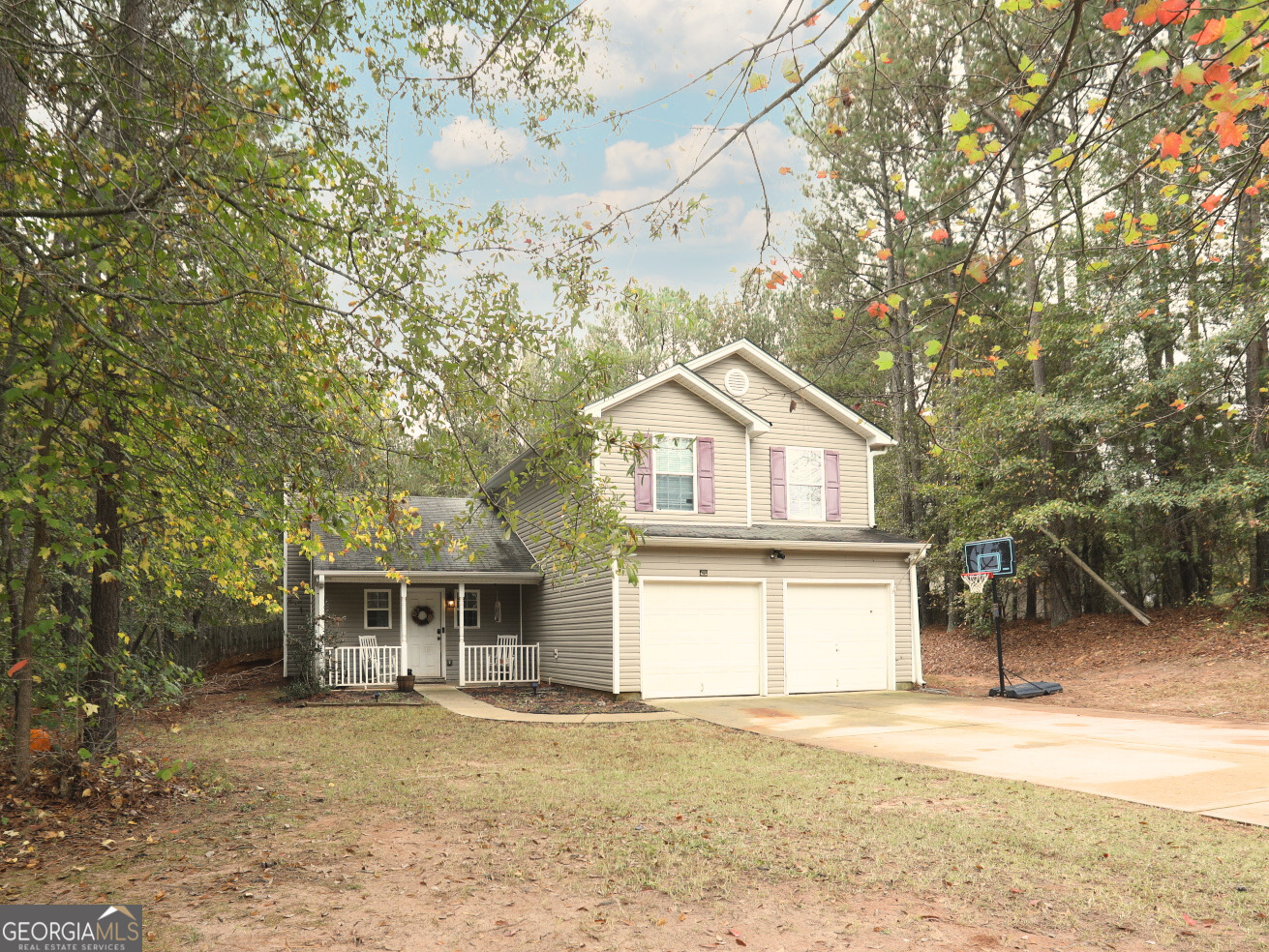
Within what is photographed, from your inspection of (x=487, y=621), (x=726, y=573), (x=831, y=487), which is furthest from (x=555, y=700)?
(x=831, y=487)

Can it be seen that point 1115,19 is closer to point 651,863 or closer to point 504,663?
point 651,863

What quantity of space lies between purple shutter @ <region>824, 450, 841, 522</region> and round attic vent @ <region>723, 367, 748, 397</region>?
2091 millimetres

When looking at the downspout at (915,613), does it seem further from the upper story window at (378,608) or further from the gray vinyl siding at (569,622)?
the upper story window at (378,608)

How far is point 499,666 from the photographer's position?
1748 centimetres

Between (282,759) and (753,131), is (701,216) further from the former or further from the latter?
(282,759)

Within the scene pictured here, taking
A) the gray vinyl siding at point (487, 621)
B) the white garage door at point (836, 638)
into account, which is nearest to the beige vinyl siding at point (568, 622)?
the gray vinyl siding at point (487, 621)

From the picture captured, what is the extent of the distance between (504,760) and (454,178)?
19.0ft

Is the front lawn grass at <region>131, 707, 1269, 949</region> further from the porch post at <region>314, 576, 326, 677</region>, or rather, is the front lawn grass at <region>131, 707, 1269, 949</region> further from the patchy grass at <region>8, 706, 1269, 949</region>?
the porch post at <region>314, 576, 326, 677</region>

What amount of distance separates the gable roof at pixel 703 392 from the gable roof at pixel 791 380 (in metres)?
0.49

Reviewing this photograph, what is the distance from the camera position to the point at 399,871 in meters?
4.86

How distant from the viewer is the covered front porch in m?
16.8

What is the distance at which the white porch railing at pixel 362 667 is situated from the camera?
1638 centimetres

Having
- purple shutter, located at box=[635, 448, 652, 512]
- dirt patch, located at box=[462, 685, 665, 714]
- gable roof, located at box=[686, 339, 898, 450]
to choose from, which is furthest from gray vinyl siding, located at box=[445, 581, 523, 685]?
gable roof, located at box=[686, 339, 898, 450]

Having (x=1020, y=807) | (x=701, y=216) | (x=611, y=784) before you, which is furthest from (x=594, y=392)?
(x=1020, y=807)
